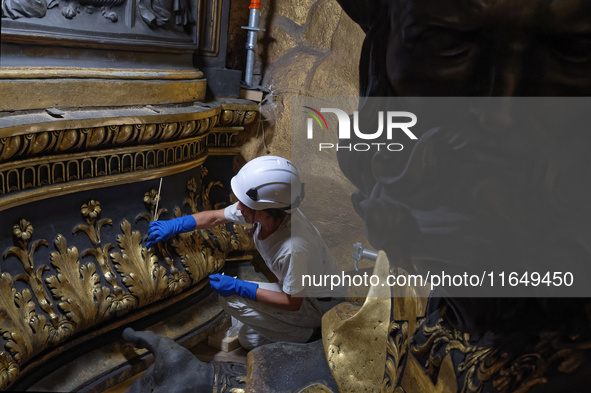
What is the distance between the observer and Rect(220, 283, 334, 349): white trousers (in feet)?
5.85

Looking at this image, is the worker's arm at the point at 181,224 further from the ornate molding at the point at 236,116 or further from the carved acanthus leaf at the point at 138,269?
the ornate molding at the point at 236,116

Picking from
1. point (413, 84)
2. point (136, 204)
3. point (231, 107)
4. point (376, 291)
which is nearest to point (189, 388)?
point (376, 291)

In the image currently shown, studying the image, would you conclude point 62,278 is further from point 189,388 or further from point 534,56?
point 534,56

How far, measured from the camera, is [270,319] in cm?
179

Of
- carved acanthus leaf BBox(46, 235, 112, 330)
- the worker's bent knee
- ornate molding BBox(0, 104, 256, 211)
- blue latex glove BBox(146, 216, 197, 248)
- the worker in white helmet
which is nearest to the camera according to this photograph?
ornate molding BBox(0, 104, 256, 211)

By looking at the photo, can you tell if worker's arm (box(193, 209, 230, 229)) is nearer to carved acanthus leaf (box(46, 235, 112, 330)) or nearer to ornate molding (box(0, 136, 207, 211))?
ornate molding (box(0, 136, 207, 211))

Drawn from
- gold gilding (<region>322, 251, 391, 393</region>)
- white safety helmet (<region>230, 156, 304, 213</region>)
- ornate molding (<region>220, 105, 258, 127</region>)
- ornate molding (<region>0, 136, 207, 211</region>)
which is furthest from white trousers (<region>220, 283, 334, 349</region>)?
gold gilding (<region>322, 251, 391, 393</region>)

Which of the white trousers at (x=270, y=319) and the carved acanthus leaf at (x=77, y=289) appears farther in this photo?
the white trousers at (x=270, y=319)

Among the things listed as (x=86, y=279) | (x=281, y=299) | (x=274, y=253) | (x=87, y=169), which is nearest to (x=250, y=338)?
(x=281, y=299)

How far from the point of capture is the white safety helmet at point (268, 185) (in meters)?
1.55

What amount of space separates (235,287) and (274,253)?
6.5 inches

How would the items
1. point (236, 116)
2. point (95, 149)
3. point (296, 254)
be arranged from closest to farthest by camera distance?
point (95, 149) < point (296, 254) < point (236, 116)

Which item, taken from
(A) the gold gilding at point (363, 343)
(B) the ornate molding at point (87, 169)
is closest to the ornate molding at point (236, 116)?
(B) the ornate molding at point (87, 169)

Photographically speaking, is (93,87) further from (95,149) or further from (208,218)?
(208,218)
